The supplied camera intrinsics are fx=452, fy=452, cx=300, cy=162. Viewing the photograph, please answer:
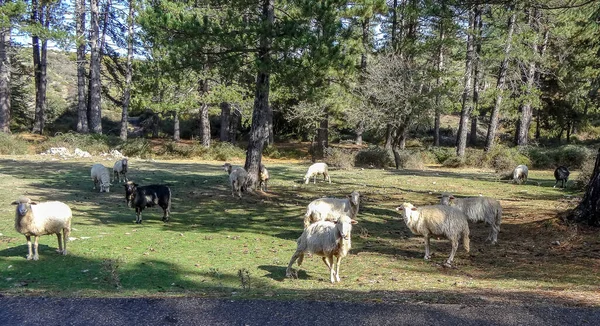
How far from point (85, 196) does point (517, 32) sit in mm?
28366

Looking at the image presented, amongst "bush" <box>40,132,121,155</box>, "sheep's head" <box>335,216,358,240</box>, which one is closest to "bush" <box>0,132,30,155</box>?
"bush" <box>40,132,121,155</box>

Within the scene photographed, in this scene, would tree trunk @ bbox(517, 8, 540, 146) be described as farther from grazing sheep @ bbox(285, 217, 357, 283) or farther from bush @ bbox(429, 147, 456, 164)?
grazing sheep @ bbox(285, 217, 357, 283)

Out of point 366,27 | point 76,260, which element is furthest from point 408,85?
point 76,260

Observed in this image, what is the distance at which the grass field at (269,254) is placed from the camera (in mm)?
7211

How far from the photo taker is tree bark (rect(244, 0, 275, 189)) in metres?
16.5

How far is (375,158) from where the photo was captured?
108 ft

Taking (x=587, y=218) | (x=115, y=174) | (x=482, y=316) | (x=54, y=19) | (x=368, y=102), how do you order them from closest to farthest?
(x=482, y=316) → (x=587, y=218) → (x=115, y=174) → (x=368, y=102) → (x=54, y=19)

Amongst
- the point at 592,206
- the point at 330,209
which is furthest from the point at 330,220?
the point at 592,206

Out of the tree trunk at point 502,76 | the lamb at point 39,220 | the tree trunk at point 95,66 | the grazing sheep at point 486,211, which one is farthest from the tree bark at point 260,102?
the tree trunk at point 95,66

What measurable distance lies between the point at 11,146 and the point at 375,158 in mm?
24345

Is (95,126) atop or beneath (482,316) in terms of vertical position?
atop

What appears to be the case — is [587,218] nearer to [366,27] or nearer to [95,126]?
[366,27]

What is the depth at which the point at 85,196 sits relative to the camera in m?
16.9

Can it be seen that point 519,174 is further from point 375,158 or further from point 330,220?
point 330,220
